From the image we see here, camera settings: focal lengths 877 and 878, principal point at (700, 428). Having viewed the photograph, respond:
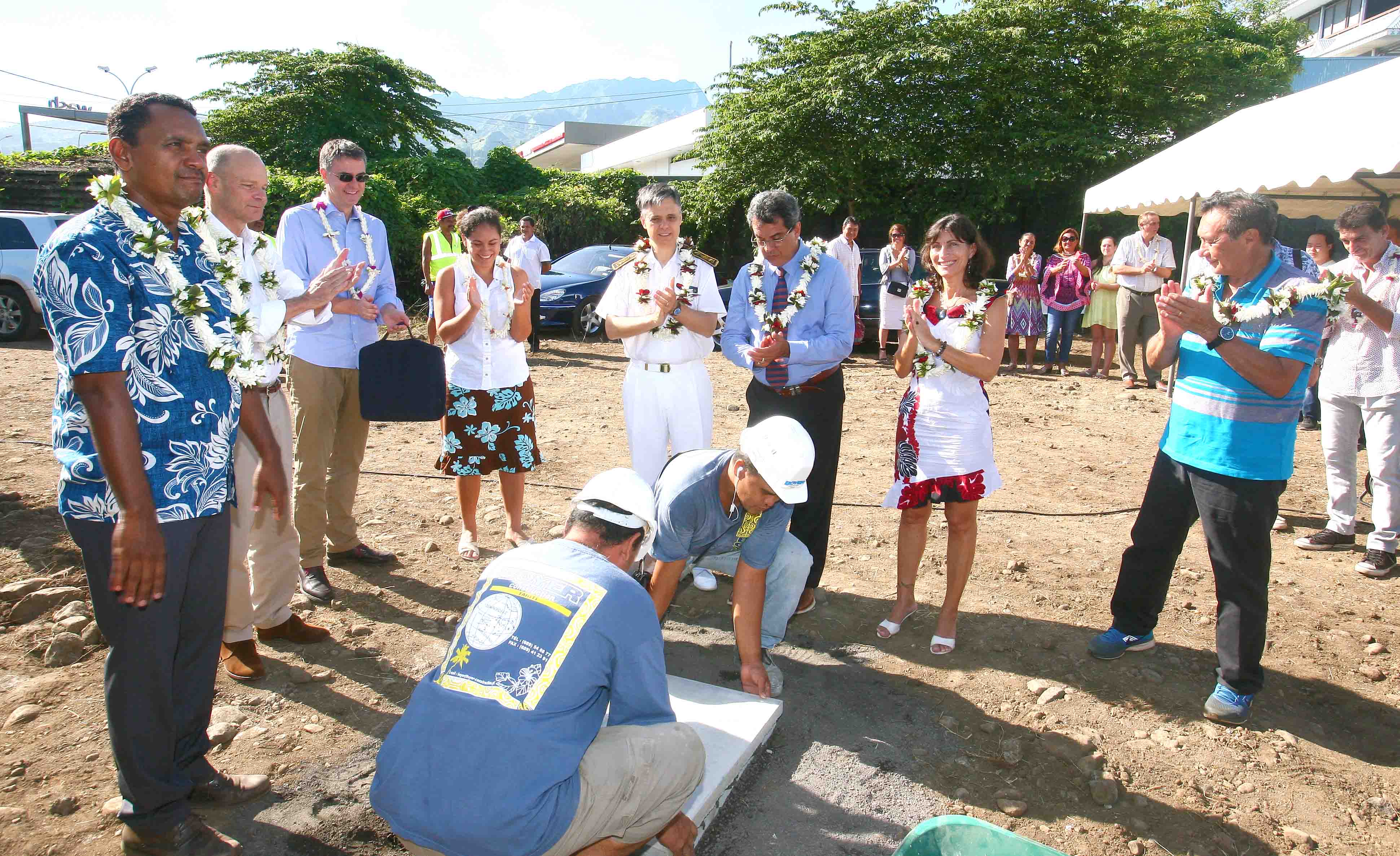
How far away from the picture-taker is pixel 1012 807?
3129 millimetres

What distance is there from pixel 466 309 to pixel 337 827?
8.93 ft

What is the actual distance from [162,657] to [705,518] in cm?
185

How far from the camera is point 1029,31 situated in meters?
18.2

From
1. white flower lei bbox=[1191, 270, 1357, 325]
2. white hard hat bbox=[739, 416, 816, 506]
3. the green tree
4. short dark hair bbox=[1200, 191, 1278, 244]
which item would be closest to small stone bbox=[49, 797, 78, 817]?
white hard hat bbox=[739, 416, 816, 506]

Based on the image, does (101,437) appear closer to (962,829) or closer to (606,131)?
(962,829)

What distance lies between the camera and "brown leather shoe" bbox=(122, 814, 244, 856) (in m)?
2.63

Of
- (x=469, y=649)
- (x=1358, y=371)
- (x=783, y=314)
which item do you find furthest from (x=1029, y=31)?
(x=469, y=649)

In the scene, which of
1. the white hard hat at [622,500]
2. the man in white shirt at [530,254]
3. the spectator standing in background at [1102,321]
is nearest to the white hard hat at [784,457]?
the white hard hat at [622,500]

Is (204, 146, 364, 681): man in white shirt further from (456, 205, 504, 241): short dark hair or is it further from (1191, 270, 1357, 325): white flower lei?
(1191, 270, 1357, 325): white flower lei

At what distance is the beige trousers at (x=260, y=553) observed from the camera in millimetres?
3566

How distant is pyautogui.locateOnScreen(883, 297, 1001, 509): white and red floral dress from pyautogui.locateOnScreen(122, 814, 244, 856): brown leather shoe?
2950mm

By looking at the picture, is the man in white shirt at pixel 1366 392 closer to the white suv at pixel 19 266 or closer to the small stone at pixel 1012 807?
the small stone at pixel 1012 807

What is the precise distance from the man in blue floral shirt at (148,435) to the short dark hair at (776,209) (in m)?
2.52

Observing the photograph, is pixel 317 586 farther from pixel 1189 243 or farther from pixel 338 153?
pixel 1189 243
